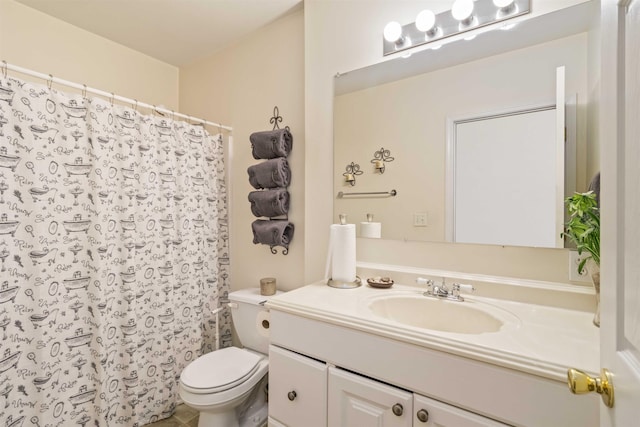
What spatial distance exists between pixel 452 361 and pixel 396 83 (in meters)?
1.26

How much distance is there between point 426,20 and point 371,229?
3.35 feet

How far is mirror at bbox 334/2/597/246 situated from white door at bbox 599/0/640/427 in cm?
70

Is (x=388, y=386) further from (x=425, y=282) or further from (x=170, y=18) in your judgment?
(x=170, y=18)

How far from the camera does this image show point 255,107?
2158 millimetres

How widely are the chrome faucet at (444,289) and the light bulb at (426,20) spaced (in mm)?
1154

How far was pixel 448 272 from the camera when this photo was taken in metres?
1.41

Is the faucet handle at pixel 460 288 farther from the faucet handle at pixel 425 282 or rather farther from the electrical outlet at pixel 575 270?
the electrical outlet at pixel 575 270

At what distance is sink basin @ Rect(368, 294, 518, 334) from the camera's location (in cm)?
117

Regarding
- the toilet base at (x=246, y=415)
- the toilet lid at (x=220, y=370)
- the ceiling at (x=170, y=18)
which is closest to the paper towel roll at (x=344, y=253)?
the toilet lid at (x=220, y=370)

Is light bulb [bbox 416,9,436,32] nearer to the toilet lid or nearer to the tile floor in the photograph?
the toilet lid

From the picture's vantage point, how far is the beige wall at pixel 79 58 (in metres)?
1.79

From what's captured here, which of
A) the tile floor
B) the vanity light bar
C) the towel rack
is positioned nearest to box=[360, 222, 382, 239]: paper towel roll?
the towel rack

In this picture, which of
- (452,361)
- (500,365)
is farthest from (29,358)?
(500,365)

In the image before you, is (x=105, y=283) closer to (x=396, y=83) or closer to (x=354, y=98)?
(x=354, y=98)
